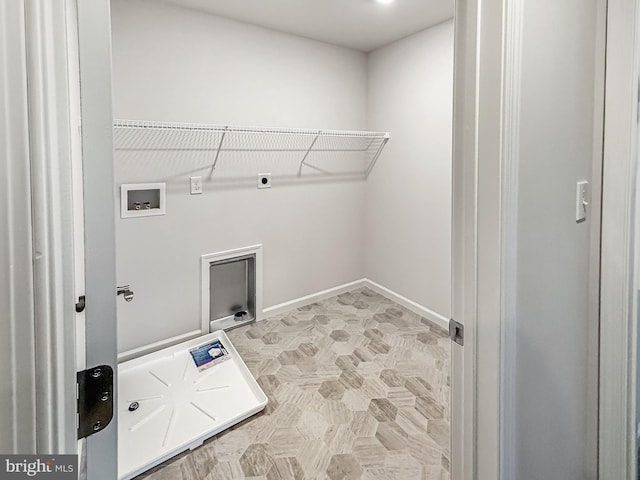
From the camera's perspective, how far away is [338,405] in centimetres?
213

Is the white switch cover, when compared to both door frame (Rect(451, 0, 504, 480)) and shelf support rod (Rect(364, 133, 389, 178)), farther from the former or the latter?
shelf support rod (Rect(364, 133, 389, 178))

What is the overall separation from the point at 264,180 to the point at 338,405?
177 cm

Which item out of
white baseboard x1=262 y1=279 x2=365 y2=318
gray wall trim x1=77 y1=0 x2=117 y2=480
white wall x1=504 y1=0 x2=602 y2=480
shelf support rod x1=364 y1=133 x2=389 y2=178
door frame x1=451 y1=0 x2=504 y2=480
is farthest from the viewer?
shelf support rod x1=364 y1=133 x2=389 y2=178

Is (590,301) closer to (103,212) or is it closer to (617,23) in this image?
(617,23)

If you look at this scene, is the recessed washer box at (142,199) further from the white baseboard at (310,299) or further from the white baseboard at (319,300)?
the white baseboard at (310,299)

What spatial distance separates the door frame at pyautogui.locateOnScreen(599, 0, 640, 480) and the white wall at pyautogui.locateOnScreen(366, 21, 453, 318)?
1.57 m

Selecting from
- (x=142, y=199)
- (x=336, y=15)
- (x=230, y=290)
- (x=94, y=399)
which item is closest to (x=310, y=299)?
(x=230, y=290)

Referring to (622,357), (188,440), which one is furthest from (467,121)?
(188,440)

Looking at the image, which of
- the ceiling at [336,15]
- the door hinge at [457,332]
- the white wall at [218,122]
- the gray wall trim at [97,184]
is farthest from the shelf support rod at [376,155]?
the gray wall trim at [97,184]

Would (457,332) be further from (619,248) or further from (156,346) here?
(156,346)

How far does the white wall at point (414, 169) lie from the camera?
9.46ft

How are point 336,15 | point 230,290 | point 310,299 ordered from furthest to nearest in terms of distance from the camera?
1. point 310,299
2. point 230,290
3. point 336,15

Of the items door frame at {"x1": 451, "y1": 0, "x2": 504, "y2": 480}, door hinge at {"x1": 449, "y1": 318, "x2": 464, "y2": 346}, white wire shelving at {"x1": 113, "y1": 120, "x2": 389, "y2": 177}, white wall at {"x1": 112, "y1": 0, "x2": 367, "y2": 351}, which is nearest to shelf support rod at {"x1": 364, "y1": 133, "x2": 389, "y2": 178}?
white wire shelving at {"x1": 113, "y1": 120, "x2": 389, "y2": 177}

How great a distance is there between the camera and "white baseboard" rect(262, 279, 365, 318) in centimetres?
327
